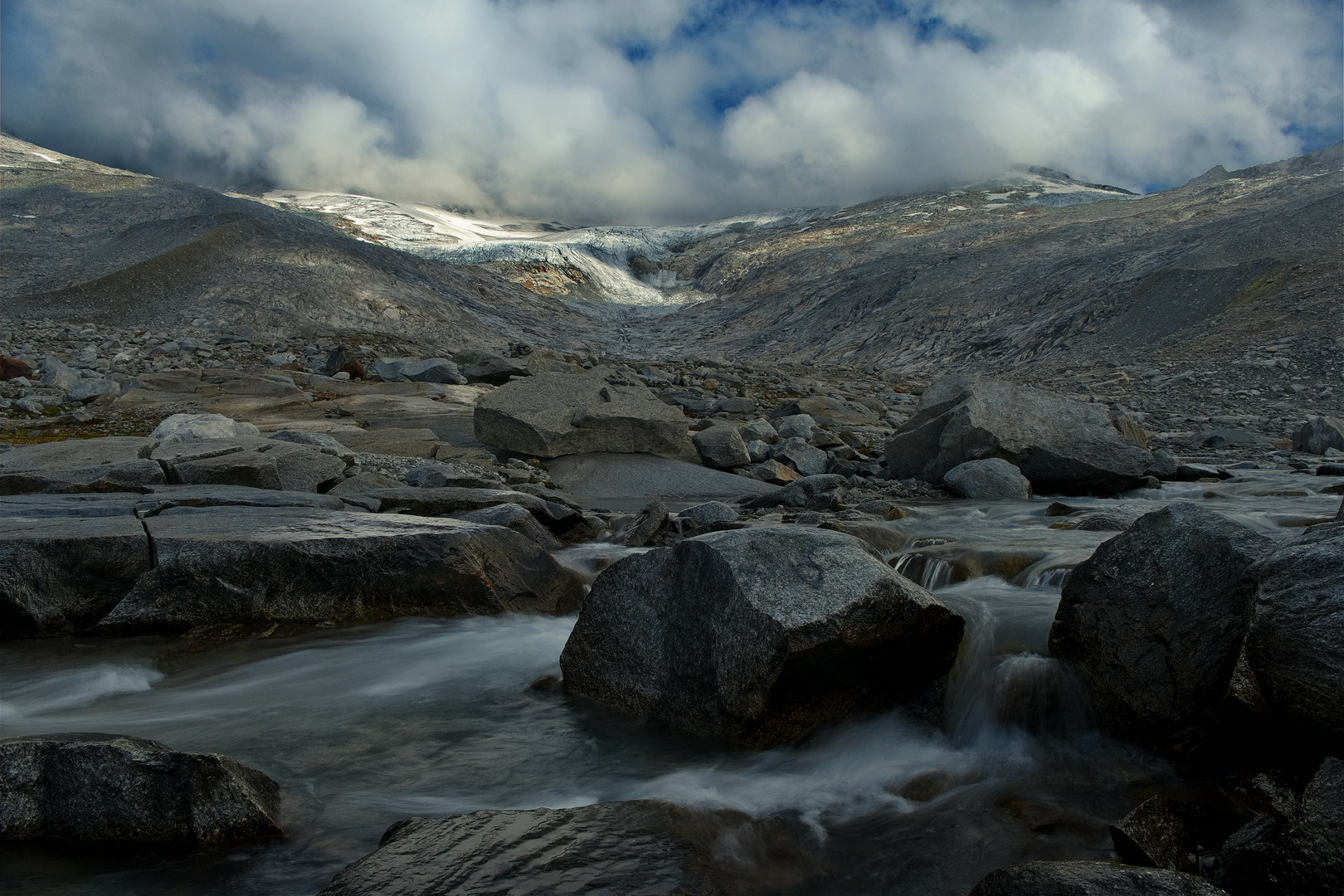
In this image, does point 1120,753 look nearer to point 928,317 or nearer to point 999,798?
point 999,798

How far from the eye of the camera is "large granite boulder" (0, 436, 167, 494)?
6.44 metres

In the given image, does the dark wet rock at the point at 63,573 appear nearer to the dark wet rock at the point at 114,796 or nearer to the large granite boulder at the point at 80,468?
the large granite boulder at the point at 80,468

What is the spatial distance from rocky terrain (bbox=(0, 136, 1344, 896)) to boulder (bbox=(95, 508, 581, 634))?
2 centimetres

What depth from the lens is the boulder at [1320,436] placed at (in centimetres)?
1203

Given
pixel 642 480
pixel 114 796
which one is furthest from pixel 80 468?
pixel 642 480

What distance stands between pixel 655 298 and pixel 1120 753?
64310 mm

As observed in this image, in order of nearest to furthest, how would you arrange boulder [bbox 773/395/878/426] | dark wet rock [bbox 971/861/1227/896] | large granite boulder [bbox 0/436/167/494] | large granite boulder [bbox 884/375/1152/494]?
dark wet rock [bbox 971/861/1227/896], large granite boulder [bbox 0/436/167/494], large granite boulder [bbox 884/375/1152/494], boulder [bbox 773/395/878/426]

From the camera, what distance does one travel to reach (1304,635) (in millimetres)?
2701

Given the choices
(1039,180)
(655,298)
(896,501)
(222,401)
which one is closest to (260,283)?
(222,401)

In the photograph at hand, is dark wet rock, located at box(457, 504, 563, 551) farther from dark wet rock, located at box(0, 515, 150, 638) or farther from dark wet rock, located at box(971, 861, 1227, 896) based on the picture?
dark wet rock, located at box(971, 861, 1227, 896)

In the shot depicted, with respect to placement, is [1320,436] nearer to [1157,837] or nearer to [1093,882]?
[1157,837]

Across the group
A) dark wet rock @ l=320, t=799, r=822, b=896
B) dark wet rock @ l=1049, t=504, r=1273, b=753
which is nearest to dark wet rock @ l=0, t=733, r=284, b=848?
dark wet rock @ l=320, t=799, r=822, b=896

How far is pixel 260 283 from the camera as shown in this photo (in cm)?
2803

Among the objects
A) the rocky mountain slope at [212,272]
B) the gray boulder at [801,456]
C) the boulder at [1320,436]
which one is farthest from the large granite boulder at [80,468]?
the rocky mountain slope at [212,272]
